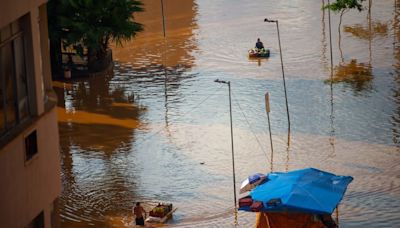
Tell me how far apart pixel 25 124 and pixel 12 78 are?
2.59 feet

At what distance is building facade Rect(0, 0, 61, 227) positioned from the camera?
48.3ft

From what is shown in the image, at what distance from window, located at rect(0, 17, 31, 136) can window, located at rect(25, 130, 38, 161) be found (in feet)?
1.00

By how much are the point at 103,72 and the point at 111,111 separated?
563 cm

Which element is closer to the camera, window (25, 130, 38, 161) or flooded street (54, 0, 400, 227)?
window (25, 130, 38, 161)

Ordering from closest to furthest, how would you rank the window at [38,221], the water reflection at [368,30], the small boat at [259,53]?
the window at [38,221], the small boat at [259,53], the water reflection at [368,30]

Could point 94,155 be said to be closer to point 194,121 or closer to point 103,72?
point 194,121

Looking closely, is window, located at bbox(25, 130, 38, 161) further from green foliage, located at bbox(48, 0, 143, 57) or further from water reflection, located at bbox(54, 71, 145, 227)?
green foliage, located at bbox(48, 0, 143, 57)

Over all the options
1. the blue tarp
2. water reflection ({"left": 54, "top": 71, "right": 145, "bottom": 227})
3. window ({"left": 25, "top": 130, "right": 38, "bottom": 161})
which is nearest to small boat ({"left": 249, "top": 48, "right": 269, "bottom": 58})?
water reflection ({"left": 54, "top": 71, "right": 145, "bottom": 227})

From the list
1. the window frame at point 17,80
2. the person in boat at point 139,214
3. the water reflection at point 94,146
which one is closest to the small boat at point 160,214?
the person in boat at point 139,214

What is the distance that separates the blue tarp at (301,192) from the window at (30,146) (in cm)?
605

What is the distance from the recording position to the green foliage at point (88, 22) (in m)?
39.2

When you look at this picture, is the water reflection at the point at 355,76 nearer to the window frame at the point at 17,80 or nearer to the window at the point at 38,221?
the window at the point at 38,221

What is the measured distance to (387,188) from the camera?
26.7 m

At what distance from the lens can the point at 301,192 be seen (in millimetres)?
20531
